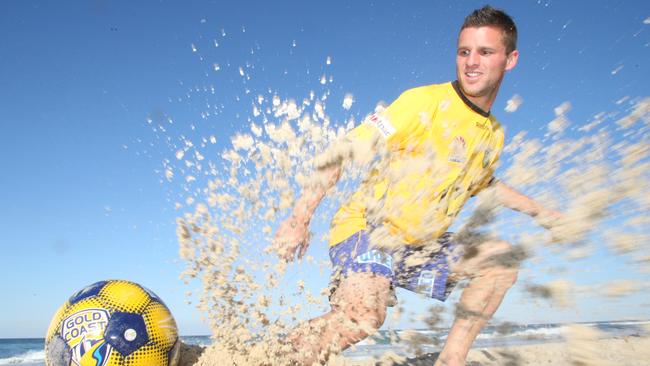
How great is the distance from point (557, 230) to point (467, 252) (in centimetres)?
80

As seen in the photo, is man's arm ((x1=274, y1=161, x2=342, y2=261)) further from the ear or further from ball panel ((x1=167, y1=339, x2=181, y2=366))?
the ear

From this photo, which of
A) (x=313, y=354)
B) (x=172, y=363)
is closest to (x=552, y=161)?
(x=313, y=354)

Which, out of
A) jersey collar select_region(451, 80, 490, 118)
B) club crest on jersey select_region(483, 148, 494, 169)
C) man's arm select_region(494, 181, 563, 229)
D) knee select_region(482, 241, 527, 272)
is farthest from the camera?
club crest on jersey select_region(483, 148, 494, 169)

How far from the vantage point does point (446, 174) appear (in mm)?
3508

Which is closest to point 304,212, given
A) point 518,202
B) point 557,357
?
point 518,202

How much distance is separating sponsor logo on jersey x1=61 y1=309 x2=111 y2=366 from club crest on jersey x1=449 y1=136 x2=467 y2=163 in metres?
2.75

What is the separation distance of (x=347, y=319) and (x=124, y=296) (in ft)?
5.63

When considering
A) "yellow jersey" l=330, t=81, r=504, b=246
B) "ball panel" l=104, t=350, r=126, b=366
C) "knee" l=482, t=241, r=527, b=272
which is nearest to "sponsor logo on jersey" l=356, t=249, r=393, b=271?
"yellow jersey" l=330, t=81, r=504, b=246

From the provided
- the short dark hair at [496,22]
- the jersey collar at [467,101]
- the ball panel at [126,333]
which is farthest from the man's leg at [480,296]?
the ball panel at [126,333]

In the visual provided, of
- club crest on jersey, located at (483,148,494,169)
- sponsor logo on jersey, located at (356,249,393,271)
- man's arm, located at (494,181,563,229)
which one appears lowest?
sponsor logo on jersey, located at (356,249,393,271)

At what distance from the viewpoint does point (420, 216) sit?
346cm

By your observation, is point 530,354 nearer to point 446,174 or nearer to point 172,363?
point 446,174

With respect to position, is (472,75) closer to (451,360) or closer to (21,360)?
(451,360)

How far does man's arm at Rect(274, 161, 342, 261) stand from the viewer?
3.23m
